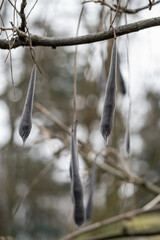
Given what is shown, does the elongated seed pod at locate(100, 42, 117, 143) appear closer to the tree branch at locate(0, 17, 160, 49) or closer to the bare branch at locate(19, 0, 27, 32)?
the tree branch at locate(0, 17, 160, 49)

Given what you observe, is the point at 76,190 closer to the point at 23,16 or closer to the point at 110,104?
the point at 110,104

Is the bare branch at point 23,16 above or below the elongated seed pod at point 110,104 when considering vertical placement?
above

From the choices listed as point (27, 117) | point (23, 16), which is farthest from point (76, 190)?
point (23, 16)

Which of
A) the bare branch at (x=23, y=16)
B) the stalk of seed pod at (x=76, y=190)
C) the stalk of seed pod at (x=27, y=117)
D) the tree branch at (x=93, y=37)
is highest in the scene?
the bare branch at (x=23, y=16)

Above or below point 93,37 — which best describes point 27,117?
below

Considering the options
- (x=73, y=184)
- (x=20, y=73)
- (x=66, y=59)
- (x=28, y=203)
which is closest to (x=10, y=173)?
(x=28, y=203)

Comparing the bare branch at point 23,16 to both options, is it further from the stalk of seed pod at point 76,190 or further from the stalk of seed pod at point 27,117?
the stalk of seed pod at point 76,190

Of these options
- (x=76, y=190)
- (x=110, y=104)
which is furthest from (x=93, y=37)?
(x=76, y=190)

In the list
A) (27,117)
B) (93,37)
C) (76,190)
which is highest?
(93,37)

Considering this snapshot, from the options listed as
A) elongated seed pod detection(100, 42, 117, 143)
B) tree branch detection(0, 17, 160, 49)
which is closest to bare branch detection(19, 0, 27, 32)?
tree branch detection(0, 17, 160, 49)

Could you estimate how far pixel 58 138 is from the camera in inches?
47.9

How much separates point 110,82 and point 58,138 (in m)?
0.77

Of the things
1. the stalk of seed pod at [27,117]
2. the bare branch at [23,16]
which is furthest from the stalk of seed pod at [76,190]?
the bare branch at [23,16]

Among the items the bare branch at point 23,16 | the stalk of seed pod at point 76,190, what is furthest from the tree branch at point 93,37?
the stalk of seed pod at point 76,190
